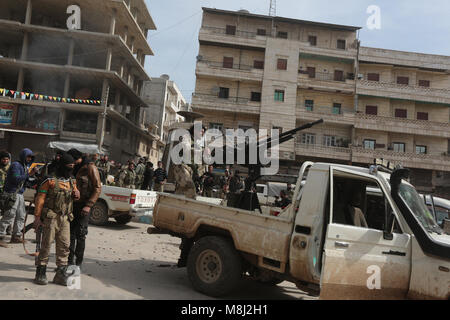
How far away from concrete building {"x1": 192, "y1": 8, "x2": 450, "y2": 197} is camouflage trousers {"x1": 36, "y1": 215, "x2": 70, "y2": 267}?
2688cm

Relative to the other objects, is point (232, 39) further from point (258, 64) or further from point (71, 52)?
point (71, 52)

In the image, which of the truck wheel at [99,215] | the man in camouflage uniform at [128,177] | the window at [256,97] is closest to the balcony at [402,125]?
the window at [256,97]

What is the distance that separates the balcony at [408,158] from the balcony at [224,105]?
9.82m

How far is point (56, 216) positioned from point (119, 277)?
4.71 ft

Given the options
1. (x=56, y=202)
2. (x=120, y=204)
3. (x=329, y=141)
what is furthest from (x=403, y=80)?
(x=56, y=202)

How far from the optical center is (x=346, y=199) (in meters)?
4.73

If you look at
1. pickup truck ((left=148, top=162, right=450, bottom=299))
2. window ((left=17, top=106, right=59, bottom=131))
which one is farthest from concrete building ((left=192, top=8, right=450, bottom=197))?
pickup truck ((left=148, top=162, right=450, bottom=299))

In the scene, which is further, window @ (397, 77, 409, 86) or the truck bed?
window @ (397, 77, 409, 86)

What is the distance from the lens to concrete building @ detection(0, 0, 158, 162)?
2733 cm

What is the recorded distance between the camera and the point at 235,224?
192 inches

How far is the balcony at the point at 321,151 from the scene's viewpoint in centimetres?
3097

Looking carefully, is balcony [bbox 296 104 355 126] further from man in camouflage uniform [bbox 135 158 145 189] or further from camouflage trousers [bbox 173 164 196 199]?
camouflage trousers [bbox 173 164 196 199]

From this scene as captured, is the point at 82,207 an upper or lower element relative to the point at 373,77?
lower

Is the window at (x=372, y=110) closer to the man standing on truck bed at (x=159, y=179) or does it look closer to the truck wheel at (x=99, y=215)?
the man standing on truck bed at (x=159, y=179)
